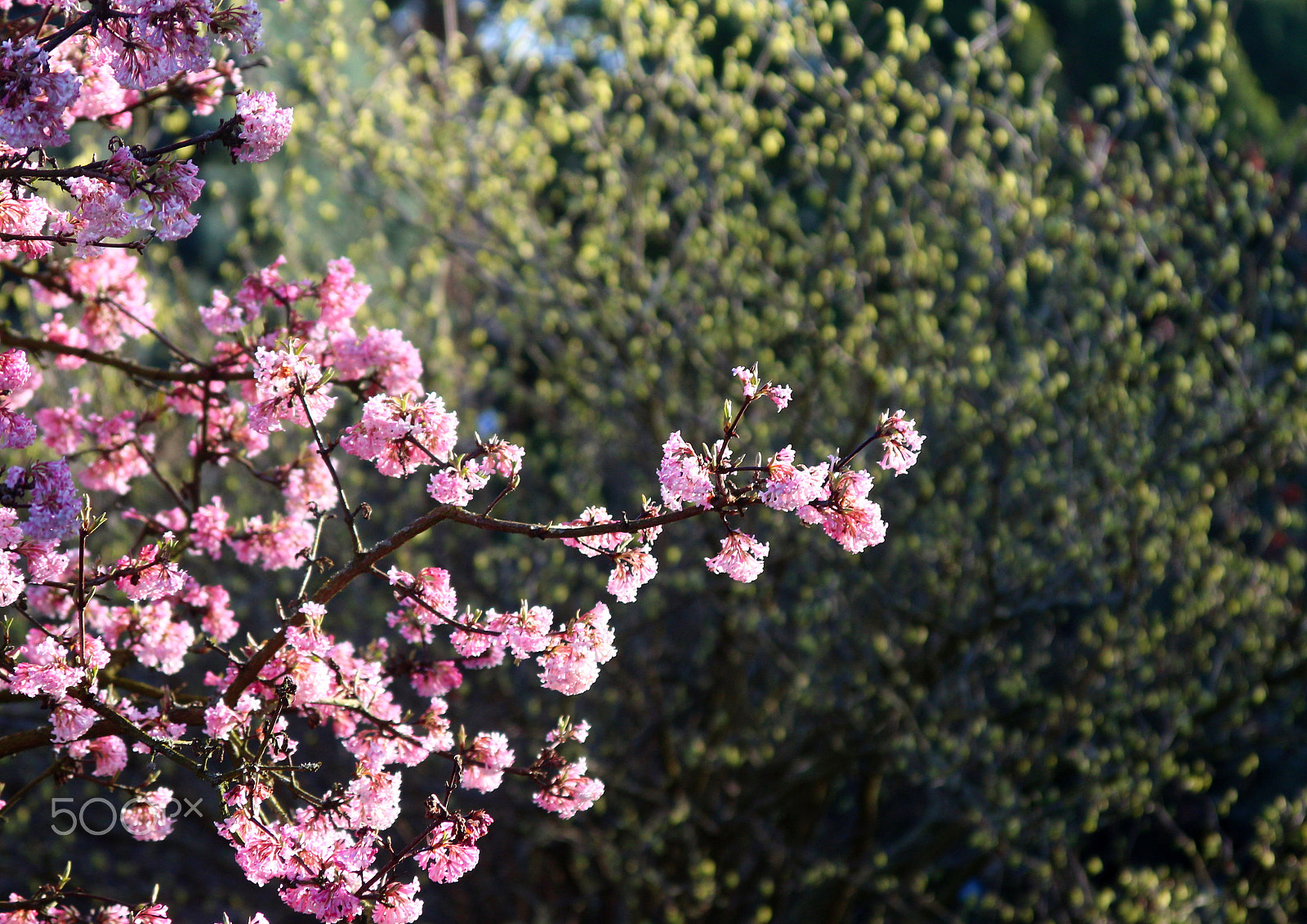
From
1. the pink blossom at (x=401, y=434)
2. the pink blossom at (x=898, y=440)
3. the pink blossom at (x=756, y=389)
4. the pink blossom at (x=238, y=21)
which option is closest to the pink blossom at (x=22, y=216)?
the pink blossom at (x=238, y=21)

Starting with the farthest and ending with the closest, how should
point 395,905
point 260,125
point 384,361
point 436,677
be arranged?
point 384,361 → point 436,677 → point 395,905 → point 260,125

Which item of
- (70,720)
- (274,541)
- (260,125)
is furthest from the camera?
(274,541)

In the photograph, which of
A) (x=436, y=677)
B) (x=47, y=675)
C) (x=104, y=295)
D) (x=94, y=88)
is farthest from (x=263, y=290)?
(x=47, y=675)

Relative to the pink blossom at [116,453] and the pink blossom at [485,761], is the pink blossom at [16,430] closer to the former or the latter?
the pink blossom at [116,453]

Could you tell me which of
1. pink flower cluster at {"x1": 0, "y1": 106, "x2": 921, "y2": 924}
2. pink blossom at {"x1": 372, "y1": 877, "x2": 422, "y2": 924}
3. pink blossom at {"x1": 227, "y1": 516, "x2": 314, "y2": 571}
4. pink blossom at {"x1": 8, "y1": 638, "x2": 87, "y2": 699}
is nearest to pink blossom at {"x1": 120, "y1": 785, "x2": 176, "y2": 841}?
pink flower cluster at {"x1": 0, "y1": 106, "x2": 921, "y2": 924}

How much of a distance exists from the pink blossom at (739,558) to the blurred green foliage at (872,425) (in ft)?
12.2

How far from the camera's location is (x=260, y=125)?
2.16 meters

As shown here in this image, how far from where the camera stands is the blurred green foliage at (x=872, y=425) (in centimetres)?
610

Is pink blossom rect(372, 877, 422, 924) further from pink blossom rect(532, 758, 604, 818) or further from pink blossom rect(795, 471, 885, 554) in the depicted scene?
pink blossom rect(795, 471, 885, 554)

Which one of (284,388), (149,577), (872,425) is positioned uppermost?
(872,425)

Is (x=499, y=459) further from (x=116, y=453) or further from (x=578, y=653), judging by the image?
(x=116, y=453)

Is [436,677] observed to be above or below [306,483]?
below

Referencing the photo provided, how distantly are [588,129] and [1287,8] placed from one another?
1043 centimetres

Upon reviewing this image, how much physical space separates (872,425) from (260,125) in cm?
458
